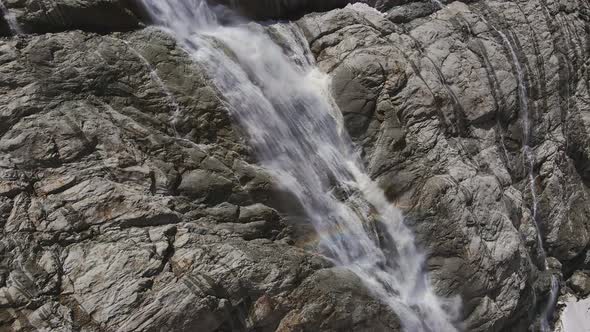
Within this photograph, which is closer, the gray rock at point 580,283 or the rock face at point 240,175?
the rock face at point 240,175

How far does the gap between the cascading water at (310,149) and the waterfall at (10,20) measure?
9.79 ft

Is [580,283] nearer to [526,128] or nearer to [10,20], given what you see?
[526,128]

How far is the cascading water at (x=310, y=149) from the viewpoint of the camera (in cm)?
1195

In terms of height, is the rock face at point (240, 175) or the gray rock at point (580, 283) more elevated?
the rock face at point (240, 175)

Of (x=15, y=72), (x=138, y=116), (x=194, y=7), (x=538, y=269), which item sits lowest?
(x=538, y=269)

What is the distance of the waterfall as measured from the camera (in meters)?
10.1

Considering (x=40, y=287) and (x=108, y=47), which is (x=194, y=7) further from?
(x=40, y=287)

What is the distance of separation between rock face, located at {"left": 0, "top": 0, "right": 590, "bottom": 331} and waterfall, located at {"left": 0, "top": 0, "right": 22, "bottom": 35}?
15 centimetres

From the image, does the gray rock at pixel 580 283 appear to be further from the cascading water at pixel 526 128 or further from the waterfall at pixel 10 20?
the waterfall at pixel 10 20

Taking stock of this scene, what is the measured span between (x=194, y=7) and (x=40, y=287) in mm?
7910

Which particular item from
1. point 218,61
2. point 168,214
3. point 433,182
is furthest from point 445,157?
point 168,214

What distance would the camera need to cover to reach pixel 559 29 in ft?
58.6

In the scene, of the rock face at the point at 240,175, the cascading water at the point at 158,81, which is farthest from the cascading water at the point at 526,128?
the cascading water at the point at 158,81

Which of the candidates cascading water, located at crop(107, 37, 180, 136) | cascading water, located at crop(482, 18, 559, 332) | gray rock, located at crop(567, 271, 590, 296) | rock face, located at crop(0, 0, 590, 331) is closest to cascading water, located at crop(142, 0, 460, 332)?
rock face, located at crop(0, 0, 590, 331)
